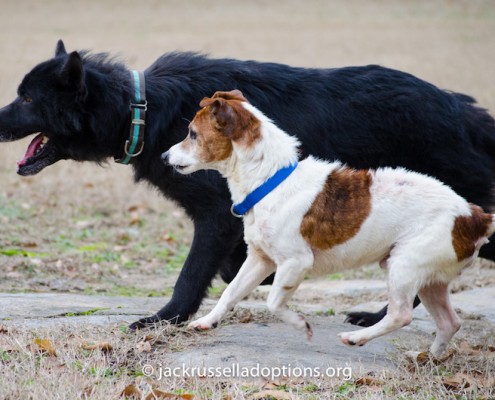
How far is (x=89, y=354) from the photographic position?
4496mm

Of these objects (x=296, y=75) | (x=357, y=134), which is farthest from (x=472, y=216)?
(x=296, y=75)

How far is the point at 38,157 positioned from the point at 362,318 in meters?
2.56

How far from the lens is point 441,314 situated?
484 cm

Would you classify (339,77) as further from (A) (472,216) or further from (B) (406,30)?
(B) (406,30)

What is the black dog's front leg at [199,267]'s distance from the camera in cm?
530

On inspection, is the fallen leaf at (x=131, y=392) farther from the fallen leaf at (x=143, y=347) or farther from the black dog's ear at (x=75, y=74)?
the black dog's ear at (x=75, y=74)

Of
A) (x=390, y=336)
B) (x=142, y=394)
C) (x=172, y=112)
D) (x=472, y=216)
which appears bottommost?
(x=390, y=336)

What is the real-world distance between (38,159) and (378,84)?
2.47m

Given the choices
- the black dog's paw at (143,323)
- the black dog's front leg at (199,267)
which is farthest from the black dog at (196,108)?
the black dog's paw at (143,323)

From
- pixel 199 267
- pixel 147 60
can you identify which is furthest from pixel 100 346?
pixel 147 60

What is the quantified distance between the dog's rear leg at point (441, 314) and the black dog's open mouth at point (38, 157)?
8.80 ft

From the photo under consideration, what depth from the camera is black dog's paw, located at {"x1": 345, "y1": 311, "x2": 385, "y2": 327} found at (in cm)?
586

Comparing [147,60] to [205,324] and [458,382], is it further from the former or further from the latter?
[458,382]
